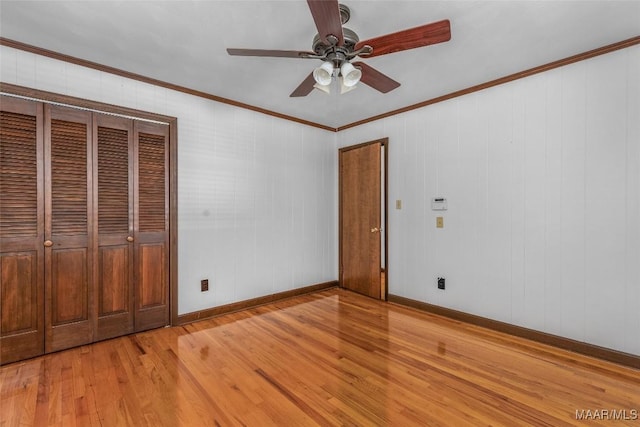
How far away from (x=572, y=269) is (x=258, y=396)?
278cm

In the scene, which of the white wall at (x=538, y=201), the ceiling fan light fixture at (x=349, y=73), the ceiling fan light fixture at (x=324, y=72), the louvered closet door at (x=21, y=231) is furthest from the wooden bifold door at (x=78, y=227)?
the white wall at (x=538, y=201)

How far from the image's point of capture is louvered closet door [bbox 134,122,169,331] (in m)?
2.92

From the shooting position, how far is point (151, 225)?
9.84 ft

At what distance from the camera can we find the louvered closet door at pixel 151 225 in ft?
9.59

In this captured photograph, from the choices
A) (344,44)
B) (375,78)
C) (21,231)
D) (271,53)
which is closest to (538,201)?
(375,78)

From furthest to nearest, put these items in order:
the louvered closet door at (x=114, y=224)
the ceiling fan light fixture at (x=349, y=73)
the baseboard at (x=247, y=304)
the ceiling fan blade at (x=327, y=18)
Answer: the baseboard at (x=247, y=304)
the louvered closet door at (x=114, y=224)
the ceiling fan light fixture at (x=349, y=73)
the ceiling fan blade at (x=327, y=18)

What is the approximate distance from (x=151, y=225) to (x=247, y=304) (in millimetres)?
1466

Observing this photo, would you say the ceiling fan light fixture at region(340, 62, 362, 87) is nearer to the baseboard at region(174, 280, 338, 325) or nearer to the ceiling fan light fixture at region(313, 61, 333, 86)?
the ceiling fan light fixture at region(313, 61, 333, 86)

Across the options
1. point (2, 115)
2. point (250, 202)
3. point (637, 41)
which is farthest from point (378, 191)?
point (2, 115)

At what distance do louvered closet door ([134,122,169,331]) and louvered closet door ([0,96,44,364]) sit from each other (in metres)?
0.70

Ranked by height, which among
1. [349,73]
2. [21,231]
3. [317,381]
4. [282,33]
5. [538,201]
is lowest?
[317,381]

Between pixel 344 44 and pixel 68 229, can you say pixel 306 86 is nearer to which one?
pixel 344 44

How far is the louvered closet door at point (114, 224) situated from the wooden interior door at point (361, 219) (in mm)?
2830

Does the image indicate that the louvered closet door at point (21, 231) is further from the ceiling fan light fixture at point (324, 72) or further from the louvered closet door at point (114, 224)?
the ceiling fan light fixture at point (324, 72)
